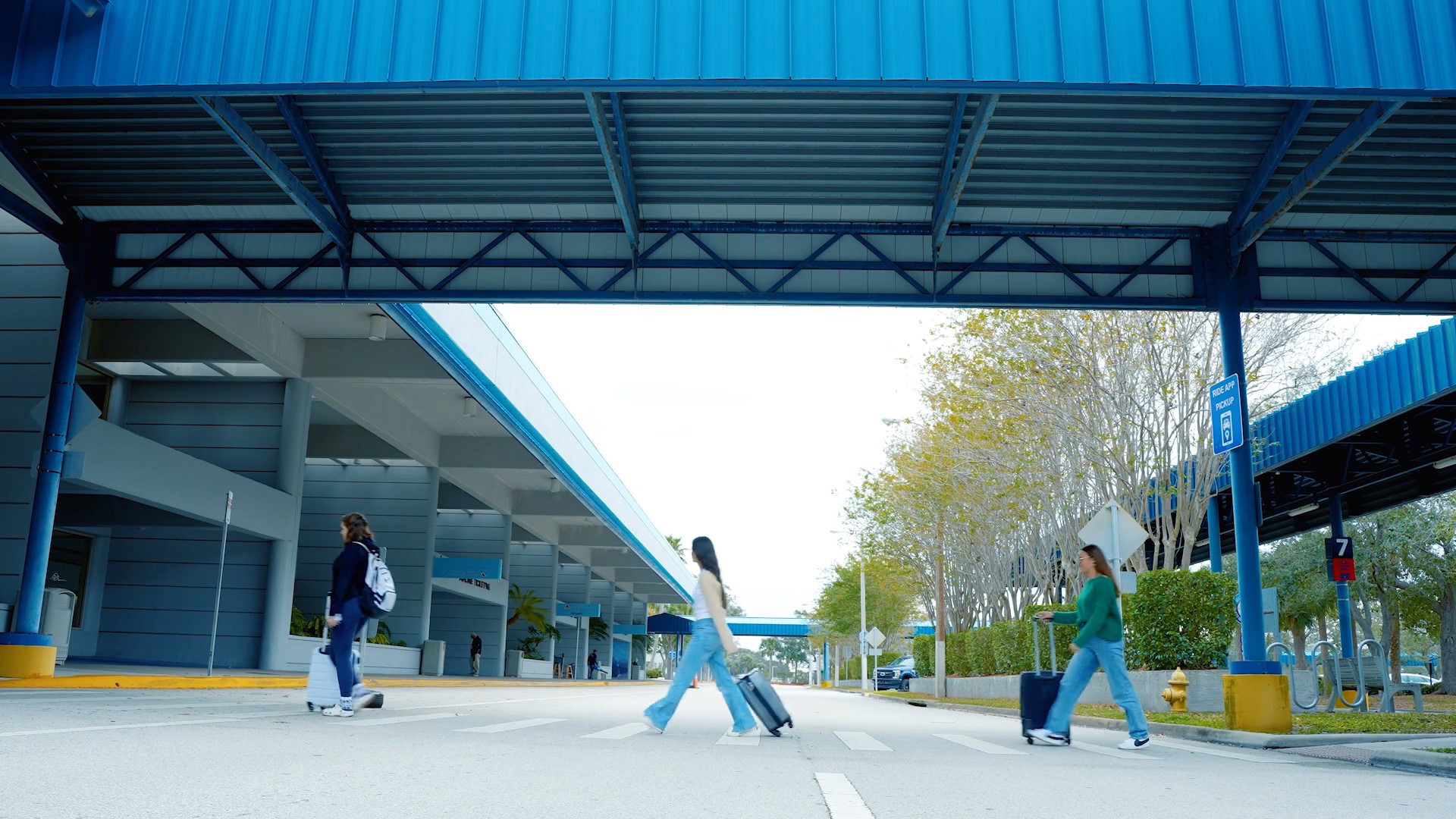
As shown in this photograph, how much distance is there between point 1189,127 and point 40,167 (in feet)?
48.5

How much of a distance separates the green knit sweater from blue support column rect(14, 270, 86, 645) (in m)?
13.6

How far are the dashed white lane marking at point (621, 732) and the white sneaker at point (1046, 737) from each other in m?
3.64

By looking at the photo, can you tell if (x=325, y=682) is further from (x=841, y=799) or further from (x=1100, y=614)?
(x=1100, y=614)

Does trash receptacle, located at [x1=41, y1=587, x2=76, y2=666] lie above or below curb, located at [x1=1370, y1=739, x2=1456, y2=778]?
above

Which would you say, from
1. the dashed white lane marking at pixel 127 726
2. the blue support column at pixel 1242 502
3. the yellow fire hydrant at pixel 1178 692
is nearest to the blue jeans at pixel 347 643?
the dashed white lane marking at pixel 127 726

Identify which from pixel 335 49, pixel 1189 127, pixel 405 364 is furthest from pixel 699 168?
pixel 405 364

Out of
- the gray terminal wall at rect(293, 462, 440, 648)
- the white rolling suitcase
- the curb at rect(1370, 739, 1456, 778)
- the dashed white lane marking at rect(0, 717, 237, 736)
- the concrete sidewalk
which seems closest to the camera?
the dashed white lane marking at rect(0, 717, 237, 736)

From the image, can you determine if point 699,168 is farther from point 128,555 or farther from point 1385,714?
point 128,555

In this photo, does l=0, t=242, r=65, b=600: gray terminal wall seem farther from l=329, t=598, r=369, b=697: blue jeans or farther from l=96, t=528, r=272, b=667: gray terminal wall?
l=329, t=598, r=369, b=697: blue jeans

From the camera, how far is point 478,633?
4316 cm

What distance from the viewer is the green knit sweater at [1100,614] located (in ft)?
32.9

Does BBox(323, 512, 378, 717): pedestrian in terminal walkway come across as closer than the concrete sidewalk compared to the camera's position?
Yes

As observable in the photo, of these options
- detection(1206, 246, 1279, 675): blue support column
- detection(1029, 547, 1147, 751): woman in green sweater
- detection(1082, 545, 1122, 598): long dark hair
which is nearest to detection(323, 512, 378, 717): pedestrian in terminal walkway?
detection(1029, 547, 1147, 751): woman in green sweater

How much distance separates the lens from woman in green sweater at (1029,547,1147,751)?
9.94 meters
